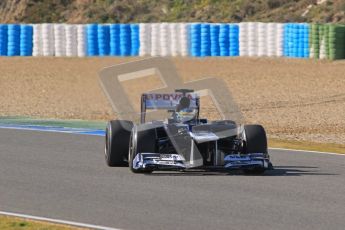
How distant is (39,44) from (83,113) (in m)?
16.9

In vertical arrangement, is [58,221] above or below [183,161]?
below

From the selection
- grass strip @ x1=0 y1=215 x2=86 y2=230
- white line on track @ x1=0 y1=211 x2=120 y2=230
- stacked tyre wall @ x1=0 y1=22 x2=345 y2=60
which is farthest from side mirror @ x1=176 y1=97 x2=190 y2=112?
stacked tyre wall @ x1=0 y1=22 x2=345 y2=60

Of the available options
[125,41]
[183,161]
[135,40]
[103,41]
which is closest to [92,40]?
[103,41]

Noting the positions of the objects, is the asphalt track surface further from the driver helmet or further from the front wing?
the driver helmet

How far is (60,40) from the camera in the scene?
42.2m

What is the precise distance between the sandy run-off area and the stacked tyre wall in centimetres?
47

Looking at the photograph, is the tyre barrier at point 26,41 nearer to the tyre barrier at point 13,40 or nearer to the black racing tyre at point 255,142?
the tyre barrier at point 13,40

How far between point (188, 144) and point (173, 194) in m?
1.59

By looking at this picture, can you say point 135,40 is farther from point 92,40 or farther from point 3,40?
point 3,40

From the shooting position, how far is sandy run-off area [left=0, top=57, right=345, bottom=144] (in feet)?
79.1

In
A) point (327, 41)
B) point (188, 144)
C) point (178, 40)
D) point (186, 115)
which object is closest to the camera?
point (188, 144)

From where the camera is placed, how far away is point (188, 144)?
13.6 metres

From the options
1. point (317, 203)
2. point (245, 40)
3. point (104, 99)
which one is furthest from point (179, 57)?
point (317, 203)

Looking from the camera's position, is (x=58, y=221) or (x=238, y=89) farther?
(x=238, y=89)
